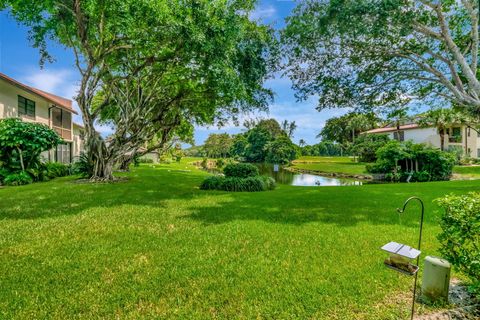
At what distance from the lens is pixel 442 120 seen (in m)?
26.6

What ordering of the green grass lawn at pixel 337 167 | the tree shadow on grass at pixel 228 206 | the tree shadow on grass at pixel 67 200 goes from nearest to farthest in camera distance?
1. the tree shadow on grass at pixel 228 206
2. the tree shadow on grass at pixel 67 200
3. the green grass lawn at pixel 337 167

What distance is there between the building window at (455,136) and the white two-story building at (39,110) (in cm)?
4532

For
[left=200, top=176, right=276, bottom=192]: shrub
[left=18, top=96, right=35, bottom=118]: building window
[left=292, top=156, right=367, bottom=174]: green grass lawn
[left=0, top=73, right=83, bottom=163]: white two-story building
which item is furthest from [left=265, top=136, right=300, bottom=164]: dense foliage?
[left=18, top=96, right=35, bottom=118]: building window

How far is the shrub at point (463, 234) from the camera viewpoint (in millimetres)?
2812

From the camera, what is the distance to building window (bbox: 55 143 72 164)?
20.6 m

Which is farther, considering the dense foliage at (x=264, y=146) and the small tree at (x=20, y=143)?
the dense foliage at (x=264, y=146)

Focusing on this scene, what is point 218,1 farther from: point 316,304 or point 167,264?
point 316,304

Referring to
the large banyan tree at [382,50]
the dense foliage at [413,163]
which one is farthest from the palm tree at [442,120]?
the large banyan tree at [382,50]

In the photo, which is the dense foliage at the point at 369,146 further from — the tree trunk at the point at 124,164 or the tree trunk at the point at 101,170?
the tree trunk at the point at 101,170

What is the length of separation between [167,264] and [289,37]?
29.2 ft

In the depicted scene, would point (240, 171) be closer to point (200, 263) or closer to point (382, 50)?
point (382, 50)

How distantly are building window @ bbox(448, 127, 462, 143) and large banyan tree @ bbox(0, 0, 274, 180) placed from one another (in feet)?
118

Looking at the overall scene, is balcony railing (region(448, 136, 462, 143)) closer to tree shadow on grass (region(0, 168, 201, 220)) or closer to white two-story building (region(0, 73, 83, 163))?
tree shadow on grass (region(0, 168, 201, 220))

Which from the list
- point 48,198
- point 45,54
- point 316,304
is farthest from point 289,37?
point 45,54
